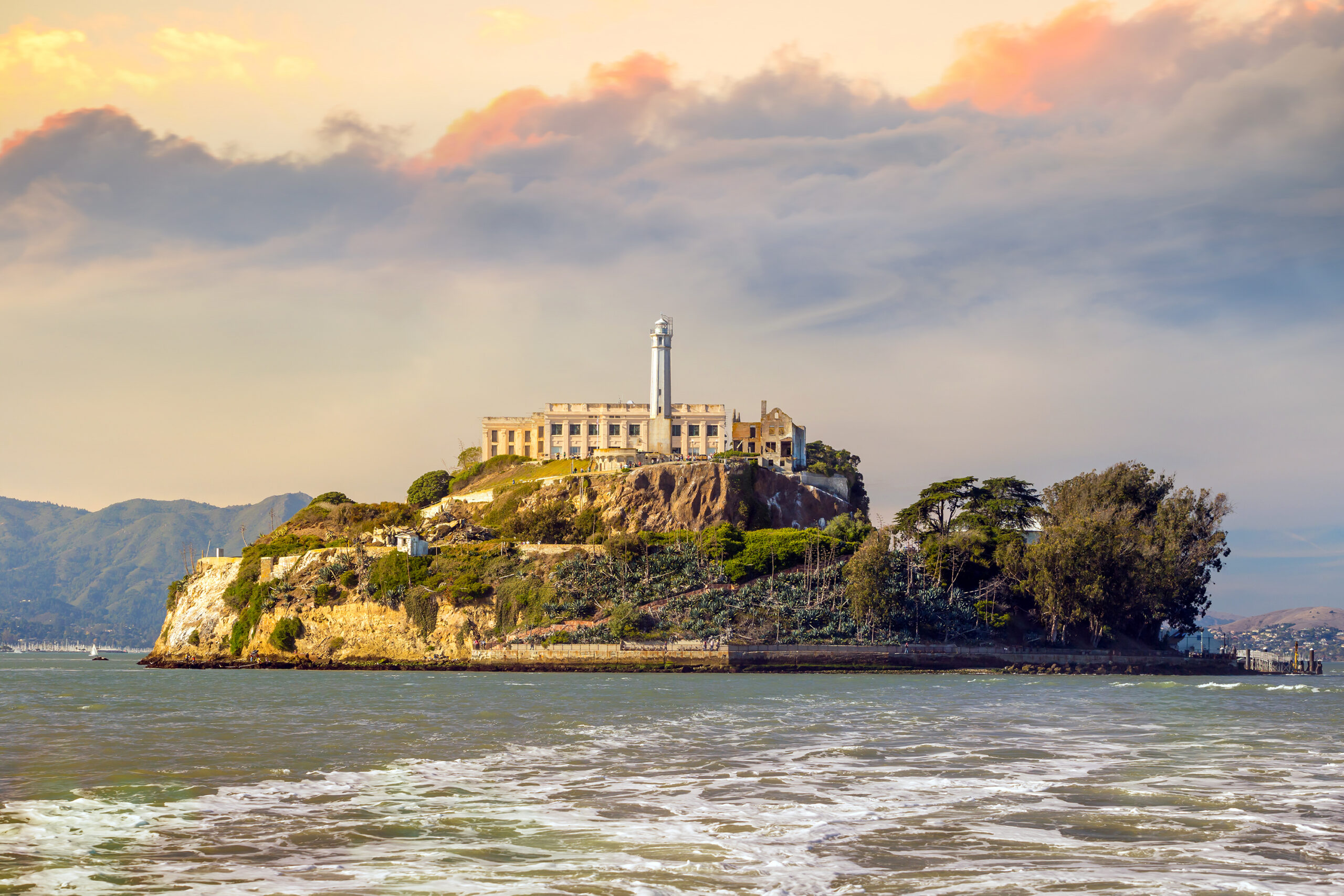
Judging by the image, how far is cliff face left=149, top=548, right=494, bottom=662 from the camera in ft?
330

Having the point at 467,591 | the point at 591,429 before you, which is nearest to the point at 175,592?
the point at 467,591

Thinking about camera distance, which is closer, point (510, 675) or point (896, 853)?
point (896, 853)

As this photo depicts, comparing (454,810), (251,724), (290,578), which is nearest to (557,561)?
(290,578)

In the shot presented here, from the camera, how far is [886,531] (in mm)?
101688

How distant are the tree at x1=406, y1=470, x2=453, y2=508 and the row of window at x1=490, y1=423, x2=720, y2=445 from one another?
7950mm

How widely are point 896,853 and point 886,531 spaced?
85.7 m

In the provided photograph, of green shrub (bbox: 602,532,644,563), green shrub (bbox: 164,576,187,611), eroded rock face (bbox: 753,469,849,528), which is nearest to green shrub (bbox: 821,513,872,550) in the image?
eroded rock face (bbox: 753,469,849,528)

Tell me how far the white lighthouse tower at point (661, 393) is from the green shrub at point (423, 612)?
1500 inches

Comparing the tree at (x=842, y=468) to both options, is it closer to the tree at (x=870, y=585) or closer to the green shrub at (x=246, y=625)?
the tree at (x=870, y=585)

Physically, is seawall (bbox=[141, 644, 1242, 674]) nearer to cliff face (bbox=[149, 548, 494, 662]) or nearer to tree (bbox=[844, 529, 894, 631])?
cliff face (bbox=[149, 548, 494, 662])

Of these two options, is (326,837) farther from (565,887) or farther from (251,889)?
(565,887)

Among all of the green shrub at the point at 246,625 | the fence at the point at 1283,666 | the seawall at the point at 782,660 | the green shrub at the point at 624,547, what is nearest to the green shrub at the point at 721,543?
the green shrub at the point at 624,547

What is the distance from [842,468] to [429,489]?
51.7 m

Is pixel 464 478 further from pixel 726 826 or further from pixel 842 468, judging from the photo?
pixel 726 826
